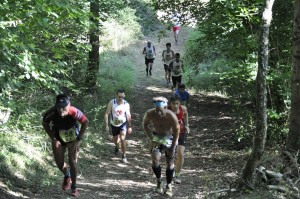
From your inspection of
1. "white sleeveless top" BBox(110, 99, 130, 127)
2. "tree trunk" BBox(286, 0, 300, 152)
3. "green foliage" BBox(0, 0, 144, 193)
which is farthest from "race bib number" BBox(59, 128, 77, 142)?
"tree trunk" BBox(286, 0, 300, 152)

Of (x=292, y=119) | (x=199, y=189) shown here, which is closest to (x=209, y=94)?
(x=199, y=189)

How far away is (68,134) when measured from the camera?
699 centimetres

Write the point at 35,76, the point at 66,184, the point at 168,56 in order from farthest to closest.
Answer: the point at 168,56
the point at 66,184
the point at 35,76

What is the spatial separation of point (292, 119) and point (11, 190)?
496cm

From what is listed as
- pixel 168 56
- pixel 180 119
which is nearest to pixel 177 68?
pixel 168 56

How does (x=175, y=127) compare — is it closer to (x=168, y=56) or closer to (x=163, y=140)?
(x=163, y=140)

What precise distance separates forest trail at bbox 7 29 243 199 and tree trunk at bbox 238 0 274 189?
0.61 m

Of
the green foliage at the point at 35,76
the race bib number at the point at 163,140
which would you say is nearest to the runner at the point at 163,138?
the race bib number at the point at 163,140

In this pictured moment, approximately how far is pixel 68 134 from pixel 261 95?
3.27 meters

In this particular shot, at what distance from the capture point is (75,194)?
7.30m

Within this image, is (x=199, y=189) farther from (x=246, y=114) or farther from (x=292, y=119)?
(x=246, y=114)

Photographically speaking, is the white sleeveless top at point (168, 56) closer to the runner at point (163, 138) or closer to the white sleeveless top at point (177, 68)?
the white sleeveless top at point (177, 68)

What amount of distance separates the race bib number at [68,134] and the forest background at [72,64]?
2.32 feet

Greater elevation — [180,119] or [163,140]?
[180,119]
